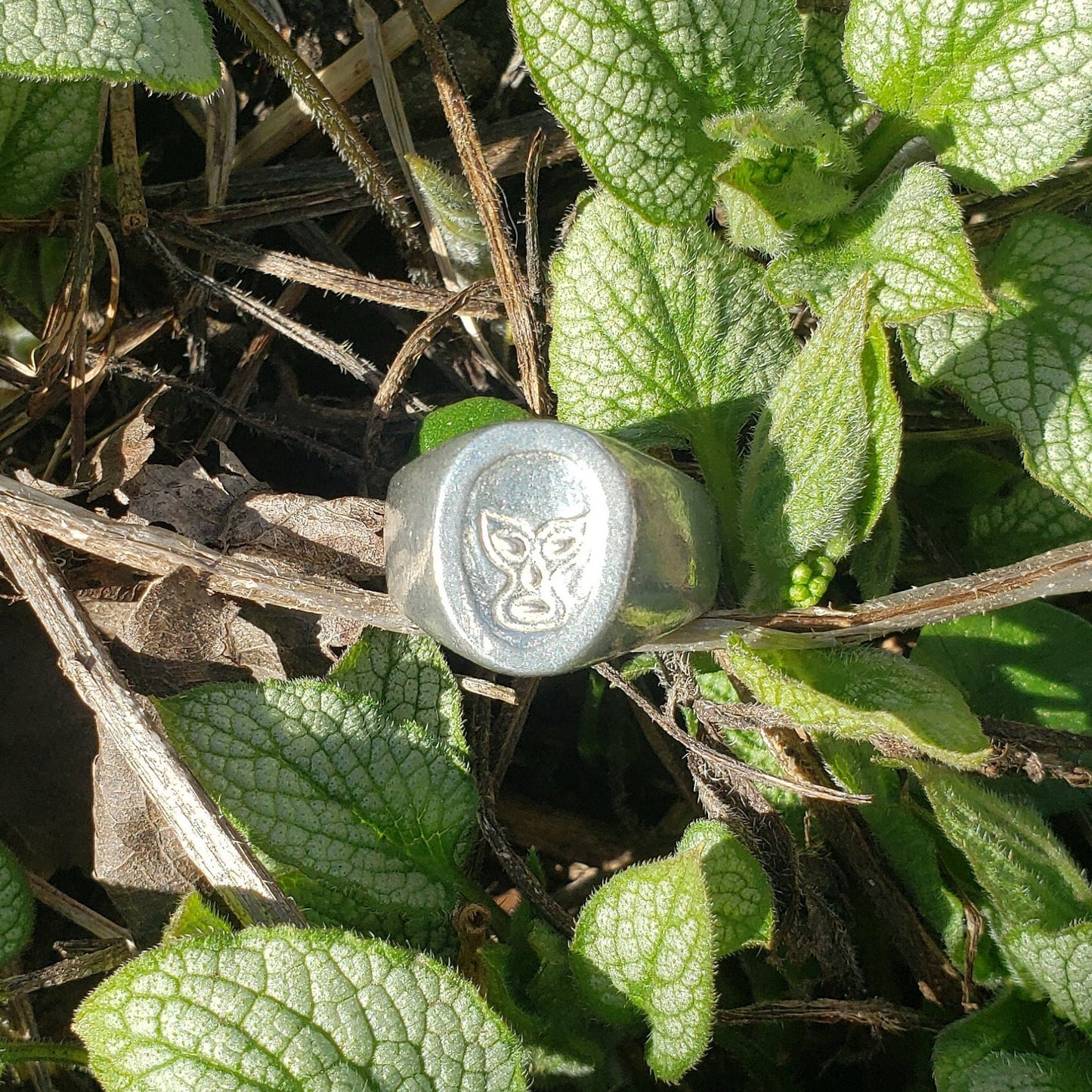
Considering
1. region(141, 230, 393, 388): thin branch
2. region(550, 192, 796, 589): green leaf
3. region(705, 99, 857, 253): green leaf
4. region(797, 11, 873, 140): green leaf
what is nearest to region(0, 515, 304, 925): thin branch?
region(141, 230, 393, 388): thin branch

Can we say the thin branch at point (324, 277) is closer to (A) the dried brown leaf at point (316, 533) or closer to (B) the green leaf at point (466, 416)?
(B) the green leaf at point (466, 416)

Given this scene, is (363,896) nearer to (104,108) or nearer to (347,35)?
(104,108)

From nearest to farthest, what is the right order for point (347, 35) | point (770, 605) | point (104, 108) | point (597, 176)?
point (597, 176), point (770, 605), point (104, 108), point (347, 35)

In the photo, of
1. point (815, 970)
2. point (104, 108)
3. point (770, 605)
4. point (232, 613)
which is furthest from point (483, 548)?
point (104, 108)

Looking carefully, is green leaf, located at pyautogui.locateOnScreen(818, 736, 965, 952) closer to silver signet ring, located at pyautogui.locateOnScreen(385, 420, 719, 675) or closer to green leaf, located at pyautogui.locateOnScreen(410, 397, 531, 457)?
silver signet ring, located at pyautogui.locateOnScreen(385, 420, 719, 675)

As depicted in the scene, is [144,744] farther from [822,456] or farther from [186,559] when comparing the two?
[822,456]

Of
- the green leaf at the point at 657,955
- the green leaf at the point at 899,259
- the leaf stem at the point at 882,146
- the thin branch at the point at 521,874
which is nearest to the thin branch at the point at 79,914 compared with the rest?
the thin branch at the point at 521,874
